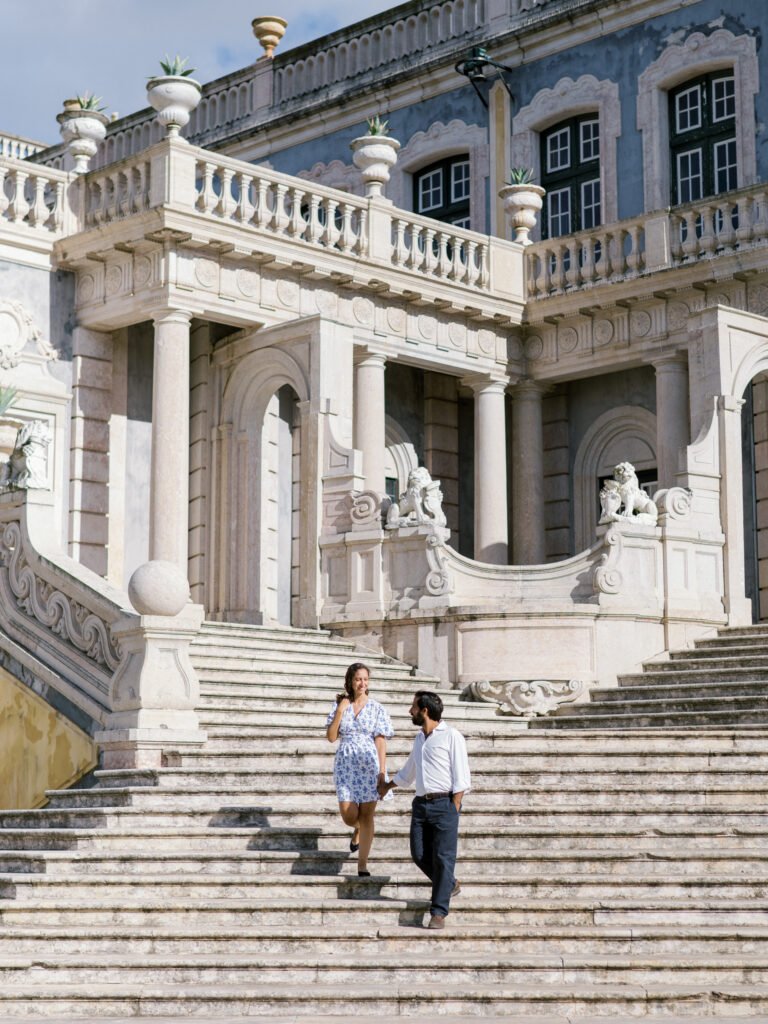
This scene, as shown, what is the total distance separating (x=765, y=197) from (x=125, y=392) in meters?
8.16

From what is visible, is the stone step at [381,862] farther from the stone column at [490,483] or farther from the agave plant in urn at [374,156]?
the agave plant in urn at [374,156]

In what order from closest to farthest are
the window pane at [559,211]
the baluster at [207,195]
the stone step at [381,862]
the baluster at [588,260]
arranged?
the stone step at [381,862] < the baluster at [207,195] < the baluster at [588,260] < the window pane at [559,211]

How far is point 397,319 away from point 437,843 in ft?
42.3

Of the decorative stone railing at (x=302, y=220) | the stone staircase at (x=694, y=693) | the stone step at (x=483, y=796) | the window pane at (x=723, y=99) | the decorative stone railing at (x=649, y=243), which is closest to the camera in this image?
the stone step at (x=483, y=796)

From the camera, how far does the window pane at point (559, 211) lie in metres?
25.5

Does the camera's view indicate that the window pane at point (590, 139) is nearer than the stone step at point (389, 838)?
No

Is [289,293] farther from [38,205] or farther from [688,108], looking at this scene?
[688,108]

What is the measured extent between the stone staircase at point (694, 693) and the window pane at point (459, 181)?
10331 millimetres

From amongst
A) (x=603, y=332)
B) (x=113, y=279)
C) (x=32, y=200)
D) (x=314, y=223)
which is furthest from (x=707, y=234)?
(x=32, y=200)

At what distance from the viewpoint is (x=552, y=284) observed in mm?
23750


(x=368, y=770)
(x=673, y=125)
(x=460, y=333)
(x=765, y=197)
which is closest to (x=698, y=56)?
(x=673, y=125)

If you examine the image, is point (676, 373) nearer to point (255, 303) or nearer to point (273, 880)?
point (255, 303)

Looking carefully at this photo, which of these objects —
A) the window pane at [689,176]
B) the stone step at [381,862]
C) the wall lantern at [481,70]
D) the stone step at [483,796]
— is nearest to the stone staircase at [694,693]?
the stone step at [483,796]

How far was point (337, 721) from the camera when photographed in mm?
11562
